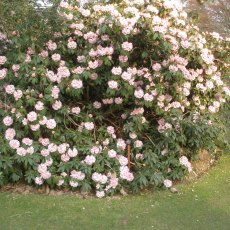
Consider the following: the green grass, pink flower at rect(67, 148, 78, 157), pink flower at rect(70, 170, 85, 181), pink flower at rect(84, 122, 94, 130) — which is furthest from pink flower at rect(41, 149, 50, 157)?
pink flower at rect(84, 122, 94, 130)

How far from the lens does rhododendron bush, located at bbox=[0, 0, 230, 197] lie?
4.98 meters

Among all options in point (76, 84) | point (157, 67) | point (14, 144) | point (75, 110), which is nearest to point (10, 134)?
point (14, 144)

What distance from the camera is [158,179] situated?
5.16 m

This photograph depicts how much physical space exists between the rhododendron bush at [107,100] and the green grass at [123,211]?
0.74ft

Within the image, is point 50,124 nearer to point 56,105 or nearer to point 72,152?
point 56,105

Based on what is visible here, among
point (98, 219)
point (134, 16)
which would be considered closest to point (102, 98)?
point (134, 16)

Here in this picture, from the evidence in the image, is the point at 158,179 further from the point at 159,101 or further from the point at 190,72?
the point at 190,72

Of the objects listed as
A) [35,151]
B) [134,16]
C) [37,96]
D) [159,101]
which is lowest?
[35,151]

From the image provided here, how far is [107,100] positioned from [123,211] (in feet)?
4.74

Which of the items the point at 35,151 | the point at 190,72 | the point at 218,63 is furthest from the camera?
the point at 218,63

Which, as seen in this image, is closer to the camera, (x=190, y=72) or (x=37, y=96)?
(x=37, y=96)

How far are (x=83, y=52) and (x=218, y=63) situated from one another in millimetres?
2089

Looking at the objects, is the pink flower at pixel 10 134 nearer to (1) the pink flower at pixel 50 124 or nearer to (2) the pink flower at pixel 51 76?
(1) the pink flower at pixel 50 124

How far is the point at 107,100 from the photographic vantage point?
539 centimetres
